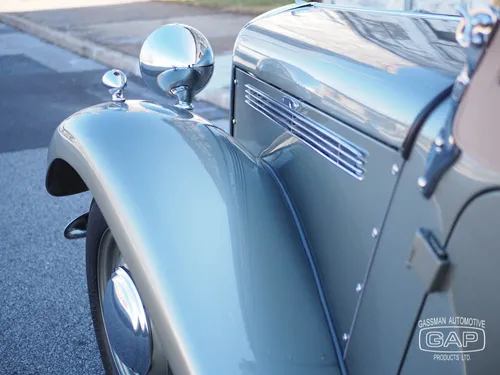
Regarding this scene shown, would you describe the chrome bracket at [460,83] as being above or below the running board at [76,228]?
above

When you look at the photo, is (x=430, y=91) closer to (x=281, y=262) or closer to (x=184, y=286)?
(x=281, y=262)

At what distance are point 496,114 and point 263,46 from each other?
1.11m

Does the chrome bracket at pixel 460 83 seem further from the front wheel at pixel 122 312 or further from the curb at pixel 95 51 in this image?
the curb at pixel 95 51

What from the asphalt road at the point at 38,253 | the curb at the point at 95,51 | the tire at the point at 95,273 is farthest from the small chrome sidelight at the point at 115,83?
the curb at the point at 95,51

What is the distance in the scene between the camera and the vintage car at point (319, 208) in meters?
0.99

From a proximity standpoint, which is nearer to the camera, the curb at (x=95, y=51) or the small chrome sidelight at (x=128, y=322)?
the small chrome sidelight at (x=128, y=322)

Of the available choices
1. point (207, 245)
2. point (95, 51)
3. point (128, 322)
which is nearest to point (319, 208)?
point (207, 245)

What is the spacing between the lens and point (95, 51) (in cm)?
834

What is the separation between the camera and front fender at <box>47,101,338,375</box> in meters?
1.26

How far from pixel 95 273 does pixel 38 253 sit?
1296mm

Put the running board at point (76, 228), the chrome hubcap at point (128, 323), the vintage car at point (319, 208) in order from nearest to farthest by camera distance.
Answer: the vintage car at point (319, 208), the chrome hubcap at point (128, 323), the running board at point (76, 228)

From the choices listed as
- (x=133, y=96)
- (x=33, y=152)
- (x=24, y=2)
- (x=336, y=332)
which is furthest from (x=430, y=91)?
(x=24, y=2)

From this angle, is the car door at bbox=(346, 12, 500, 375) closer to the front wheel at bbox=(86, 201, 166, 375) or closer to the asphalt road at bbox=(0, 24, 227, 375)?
the front wheel at bbox=(86, 201, 166, 375)

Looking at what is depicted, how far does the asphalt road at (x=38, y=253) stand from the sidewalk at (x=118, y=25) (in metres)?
1.32
